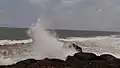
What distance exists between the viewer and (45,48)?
28078 mm

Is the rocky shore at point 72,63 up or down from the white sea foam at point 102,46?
up

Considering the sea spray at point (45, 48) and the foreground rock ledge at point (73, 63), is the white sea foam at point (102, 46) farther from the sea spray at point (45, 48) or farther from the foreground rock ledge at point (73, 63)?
the foreground rock ledge at point (73, 63)

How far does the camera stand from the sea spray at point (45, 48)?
25.0 m

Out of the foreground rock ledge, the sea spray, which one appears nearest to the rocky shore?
the foreground rock ledge

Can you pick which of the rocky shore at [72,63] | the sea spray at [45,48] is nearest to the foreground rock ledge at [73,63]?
the rocky shore at [72,63]

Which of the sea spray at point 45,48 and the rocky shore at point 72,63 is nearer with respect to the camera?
the rocky shore at point 72,63

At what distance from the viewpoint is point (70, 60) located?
13.1 meters

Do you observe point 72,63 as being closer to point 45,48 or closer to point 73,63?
point 73,63

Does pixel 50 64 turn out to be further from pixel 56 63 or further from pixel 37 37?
pixel 37 37

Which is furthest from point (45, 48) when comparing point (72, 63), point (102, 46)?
point (72, 63)

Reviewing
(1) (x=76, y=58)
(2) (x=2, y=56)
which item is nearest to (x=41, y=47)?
(2) (x=2, y=56)

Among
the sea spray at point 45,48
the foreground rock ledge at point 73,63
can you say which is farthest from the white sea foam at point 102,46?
the foreground rock ledge at point 73,63

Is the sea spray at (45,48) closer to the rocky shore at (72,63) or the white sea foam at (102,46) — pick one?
the white sea foam at (102,46)

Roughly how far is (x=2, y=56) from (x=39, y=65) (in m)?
12.3
